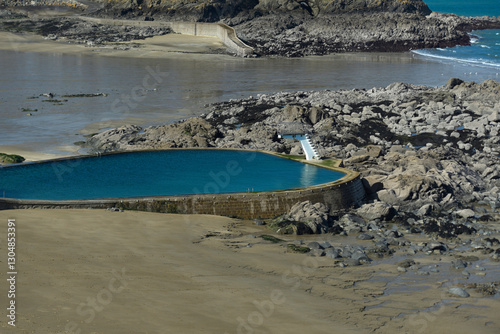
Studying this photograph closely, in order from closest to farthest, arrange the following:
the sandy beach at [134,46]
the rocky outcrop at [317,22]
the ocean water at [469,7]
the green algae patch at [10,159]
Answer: the green algae patch at [10,159], the sandy beach at [134,46], the rocky outcrop at [317,22], the ocean water at [469,7]

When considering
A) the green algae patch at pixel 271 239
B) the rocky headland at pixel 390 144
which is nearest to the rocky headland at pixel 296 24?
the rocky headland at pixel 390 144

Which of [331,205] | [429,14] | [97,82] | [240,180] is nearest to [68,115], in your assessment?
[97,82]

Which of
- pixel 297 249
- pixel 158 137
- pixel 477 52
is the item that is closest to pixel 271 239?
pixel 297 249

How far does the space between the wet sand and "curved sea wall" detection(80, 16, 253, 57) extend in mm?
56822

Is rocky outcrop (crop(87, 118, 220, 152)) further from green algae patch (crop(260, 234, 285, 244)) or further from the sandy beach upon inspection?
the sandy beach

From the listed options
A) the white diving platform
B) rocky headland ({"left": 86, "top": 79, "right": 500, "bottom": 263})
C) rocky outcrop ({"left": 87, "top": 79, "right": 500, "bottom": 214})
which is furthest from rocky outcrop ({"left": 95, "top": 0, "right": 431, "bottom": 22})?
the white diving platform

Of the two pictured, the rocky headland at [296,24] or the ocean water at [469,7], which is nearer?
the rocky headland at [296,24]

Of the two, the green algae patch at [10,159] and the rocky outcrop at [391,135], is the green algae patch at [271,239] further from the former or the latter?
the green algae patch at [10,159]

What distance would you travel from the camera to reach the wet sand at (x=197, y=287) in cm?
1416

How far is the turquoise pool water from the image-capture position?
23672 mm

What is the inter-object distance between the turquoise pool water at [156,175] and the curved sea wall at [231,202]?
3.01ft

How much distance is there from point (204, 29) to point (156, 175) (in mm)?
67518

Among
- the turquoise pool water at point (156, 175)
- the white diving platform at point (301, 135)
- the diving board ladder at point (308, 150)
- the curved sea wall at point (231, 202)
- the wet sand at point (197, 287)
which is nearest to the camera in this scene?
the wet sand at point (197, 287)

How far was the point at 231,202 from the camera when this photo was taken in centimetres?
2280
